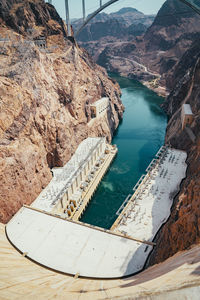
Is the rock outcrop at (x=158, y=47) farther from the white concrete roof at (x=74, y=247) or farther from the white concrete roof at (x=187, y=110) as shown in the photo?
the white concrete roof at (x=74, y=247)

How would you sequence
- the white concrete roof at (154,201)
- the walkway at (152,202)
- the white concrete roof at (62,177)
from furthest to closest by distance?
the white concrete roof at (62,177), the white concrete roof at (154,201), the walkway at (152,202)

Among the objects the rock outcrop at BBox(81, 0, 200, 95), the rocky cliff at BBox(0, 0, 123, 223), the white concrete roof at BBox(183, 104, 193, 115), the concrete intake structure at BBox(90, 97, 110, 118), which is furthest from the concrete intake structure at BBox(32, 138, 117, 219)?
the rock outcrop at BBox(81, 0, 200, 95)

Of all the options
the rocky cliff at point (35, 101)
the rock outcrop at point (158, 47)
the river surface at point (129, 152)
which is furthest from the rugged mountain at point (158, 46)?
the rocky cliff at point (35, 101)

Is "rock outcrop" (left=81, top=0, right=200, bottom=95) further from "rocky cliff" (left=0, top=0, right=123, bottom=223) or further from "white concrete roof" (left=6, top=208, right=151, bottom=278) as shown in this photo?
"white concrete roof" (left=6, top=208, right=151, bottom=278)

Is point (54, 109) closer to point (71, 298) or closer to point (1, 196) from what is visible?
point (1, 196)

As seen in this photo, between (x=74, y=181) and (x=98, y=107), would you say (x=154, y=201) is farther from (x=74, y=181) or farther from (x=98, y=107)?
(x=98, y=107)

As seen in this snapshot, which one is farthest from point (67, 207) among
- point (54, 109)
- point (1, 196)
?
point (54, 109)
